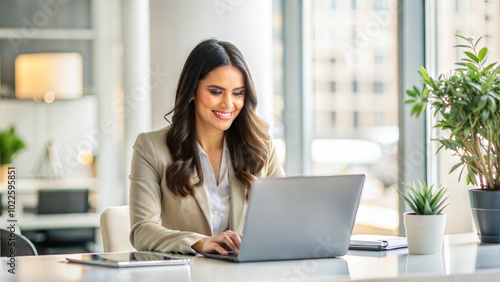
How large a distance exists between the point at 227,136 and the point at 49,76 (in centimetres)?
365

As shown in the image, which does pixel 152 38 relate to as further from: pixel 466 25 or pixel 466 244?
pixel 466 244

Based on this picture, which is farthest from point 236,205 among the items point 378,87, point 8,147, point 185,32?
point 8,147

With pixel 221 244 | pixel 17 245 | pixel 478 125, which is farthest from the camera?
pixel 17 245

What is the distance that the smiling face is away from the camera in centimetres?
274

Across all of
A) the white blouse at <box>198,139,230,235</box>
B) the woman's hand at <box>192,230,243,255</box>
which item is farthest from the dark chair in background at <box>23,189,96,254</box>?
the woman's hand at <box>192,230,243,255</box>

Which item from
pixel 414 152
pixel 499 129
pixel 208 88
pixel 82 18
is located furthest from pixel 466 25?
pixel 82 18

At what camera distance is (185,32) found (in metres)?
4.09

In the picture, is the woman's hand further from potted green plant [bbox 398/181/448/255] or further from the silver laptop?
potted green plant [bbox 398/181/448/255]

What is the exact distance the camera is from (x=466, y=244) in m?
2.55

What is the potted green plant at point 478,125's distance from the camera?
8.27 ft

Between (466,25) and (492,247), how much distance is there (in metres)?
1.79

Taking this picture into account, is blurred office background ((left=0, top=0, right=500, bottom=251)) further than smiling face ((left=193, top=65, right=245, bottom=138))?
Yes

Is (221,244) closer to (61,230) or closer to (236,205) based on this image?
(236,205)

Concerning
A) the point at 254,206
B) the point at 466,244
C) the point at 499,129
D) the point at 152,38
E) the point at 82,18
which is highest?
the point at 82,18
